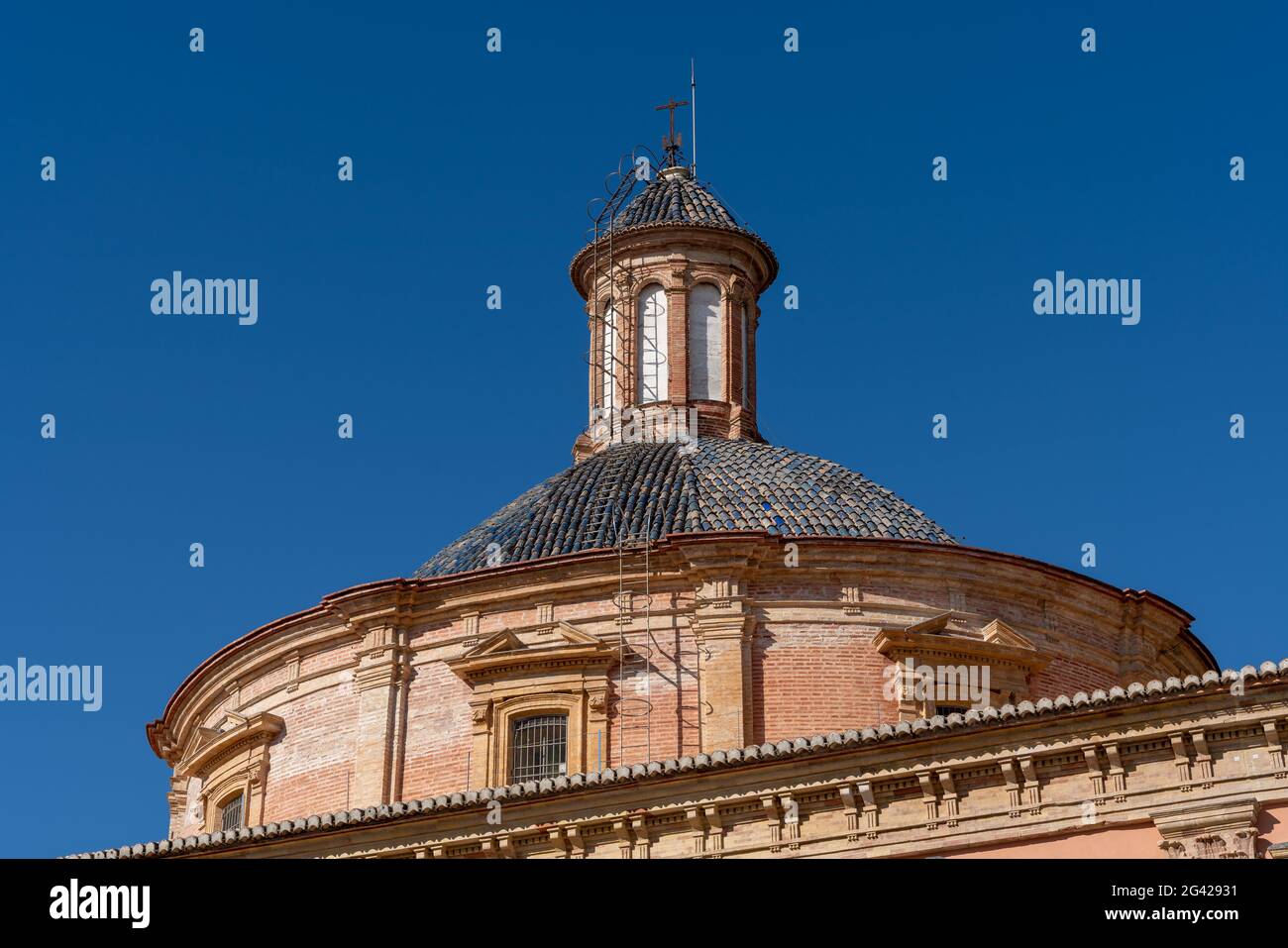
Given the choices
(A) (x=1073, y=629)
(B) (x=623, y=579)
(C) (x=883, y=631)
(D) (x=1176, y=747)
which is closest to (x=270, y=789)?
(B) (x=623, y=579)

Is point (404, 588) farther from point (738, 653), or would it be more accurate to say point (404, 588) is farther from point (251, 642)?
point (738, 653)

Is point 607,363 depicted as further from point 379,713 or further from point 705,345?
point 379,713

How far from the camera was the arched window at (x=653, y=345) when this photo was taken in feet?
113

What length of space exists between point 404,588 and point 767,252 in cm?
1020

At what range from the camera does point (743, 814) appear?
2070cm

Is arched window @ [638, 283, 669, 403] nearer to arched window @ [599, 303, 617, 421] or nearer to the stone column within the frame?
arched window @ [599, 303, 617, 421]

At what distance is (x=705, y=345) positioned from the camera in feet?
114

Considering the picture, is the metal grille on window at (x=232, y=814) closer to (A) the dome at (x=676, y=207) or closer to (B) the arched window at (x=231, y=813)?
(B) the arched window at (x=231, y=813)

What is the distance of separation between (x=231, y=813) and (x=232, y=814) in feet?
0.17
